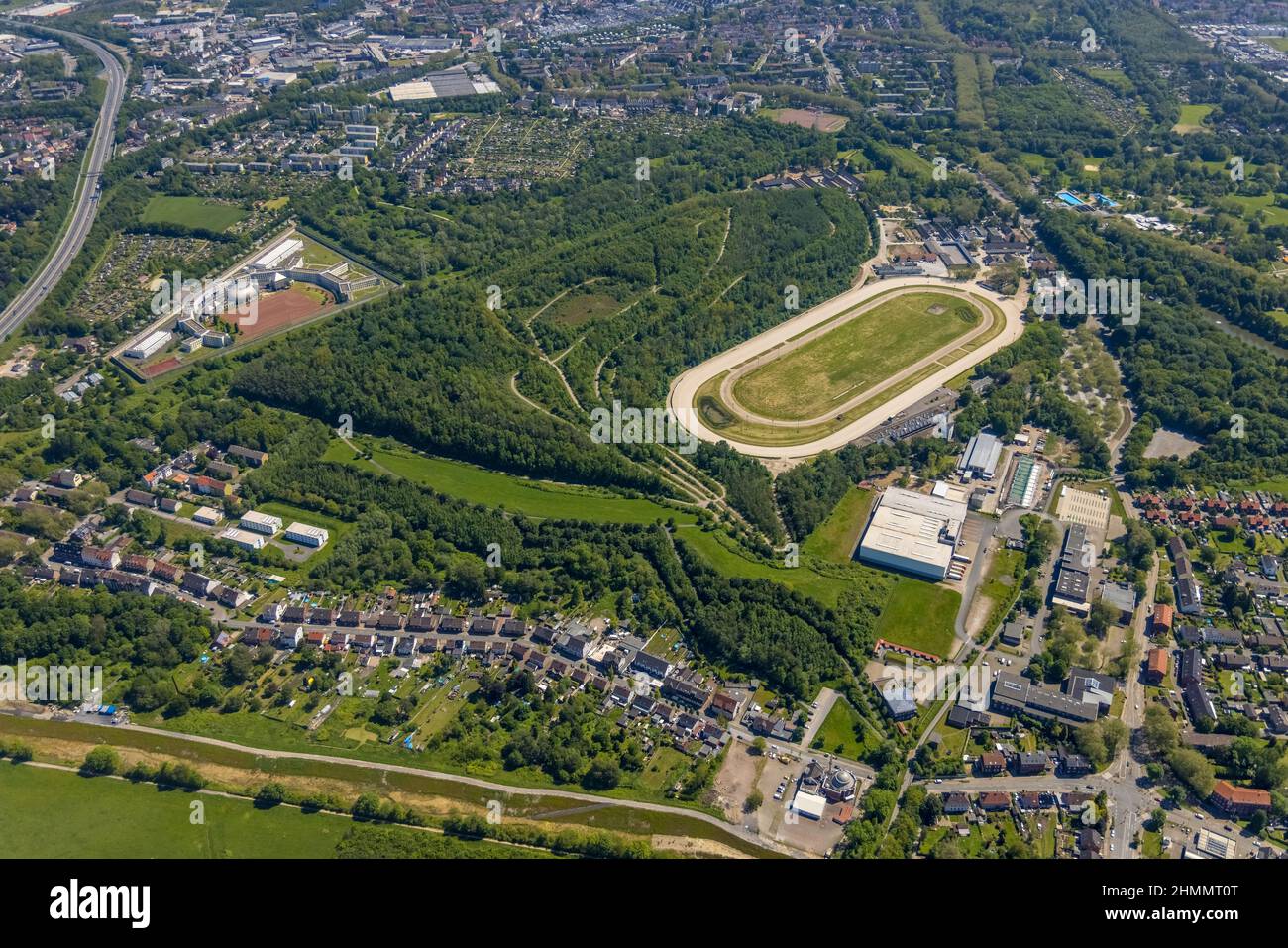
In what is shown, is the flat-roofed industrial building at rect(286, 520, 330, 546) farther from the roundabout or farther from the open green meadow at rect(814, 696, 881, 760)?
the open green meadow at rect(814, 696, 881, 760)

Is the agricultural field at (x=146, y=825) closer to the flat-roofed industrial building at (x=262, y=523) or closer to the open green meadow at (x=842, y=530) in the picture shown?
the flat-roofed industrial building at (x=262, y=523)

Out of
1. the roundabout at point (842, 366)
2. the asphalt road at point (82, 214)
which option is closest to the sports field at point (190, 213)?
the asphalt road at point (82, 214)

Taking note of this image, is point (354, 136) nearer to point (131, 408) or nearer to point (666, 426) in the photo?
point (131, 408)

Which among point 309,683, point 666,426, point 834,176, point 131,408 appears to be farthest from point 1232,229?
point 131,408

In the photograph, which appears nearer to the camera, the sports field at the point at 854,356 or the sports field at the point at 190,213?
the sports field at the point at 854,356

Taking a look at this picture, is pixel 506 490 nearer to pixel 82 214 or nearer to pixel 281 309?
pixel 281 309

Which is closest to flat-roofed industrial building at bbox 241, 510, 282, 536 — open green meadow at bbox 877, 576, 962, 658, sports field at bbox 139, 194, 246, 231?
open green meadow at bbox 877, 576, 962, 658
